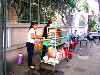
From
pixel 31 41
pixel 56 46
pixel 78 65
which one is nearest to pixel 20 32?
pixel 31 41

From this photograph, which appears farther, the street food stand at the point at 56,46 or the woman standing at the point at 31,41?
the street food stand at the point at 56,46

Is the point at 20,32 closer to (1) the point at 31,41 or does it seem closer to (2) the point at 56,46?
(1) the point at 31,41

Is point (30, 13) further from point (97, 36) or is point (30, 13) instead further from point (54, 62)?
point (97, 36)

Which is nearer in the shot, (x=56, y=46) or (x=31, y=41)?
(x=31, y=41)

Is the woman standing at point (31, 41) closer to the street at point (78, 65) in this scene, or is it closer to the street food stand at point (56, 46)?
the street at point (78, 65)

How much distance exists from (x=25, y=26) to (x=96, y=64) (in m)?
1.26

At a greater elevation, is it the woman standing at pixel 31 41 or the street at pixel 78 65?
the woman standing at pixel 31 41

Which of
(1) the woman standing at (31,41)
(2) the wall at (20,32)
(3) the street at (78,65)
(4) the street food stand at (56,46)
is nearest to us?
(3) the street at (78,65)

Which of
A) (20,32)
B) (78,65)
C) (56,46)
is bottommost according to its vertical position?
(78,65)

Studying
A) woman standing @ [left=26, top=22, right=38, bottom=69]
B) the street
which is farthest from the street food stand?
woman standing @ [left=26, top=22, right=38, bottom=69]

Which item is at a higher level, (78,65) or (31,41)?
(31,41)

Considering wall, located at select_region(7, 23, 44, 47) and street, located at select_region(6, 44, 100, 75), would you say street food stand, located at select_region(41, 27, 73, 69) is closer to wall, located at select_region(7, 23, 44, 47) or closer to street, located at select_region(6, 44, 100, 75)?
street, located at select_region(6, 44, 100, 75)

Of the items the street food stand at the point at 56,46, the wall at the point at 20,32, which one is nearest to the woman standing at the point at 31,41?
the wall at the point at 20,32

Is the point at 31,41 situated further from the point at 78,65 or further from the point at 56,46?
the point at 78,65
